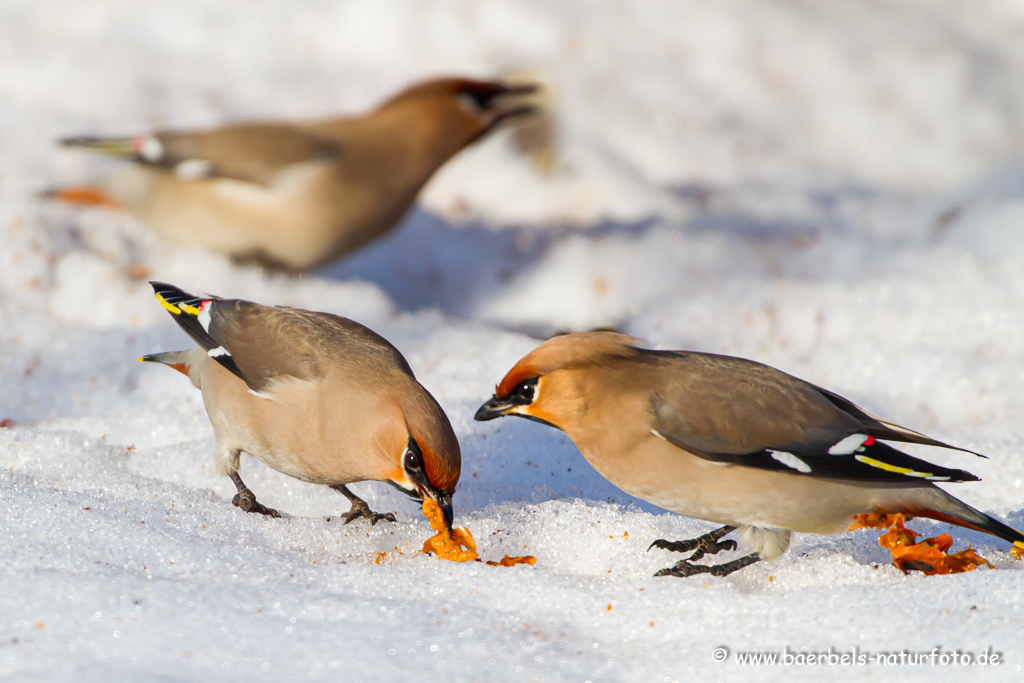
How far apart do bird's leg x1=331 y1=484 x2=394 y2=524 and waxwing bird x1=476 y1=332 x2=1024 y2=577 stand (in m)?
0.53

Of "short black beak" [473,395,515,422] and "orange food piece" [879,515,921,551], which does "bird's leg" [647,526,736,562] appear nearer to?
"orange food piece" [879,515,921,551]

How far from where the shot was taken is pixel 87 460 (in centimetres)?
299

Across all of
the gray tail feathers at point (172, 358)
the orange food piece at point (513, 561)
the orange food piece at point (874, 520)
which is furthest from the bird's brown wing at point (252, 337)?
the orange food piece at point (874, 520)

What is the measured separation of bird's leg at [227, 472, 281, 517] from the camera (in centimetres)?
274

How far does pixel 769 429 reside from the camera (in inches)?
90.0

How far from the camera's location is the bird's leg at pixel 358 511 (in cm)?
272

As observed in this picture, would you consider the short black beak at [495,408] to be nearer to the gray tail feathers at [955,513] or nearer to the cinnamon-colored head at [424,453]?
the cinnamon-colored head at [424,453]

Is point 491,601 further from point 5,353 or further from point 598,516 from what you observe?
point 5,353

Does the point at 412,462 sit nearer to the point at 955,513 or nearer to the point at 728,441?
the point at 728,441

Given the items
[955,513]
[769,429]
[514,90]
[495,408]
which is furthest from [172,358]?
[514,90]

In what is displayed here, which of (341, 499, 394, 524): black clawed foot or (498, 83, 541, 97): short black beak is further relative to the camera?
(498, 83, 541, 97): short black beak

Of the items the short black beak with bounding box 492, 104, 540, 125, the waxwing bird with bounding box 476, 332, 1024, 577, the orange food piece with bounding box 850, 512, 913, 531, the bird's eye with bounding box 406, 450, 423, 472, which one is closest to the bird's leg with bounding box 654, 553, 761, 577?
the waxwing bird with bounding box 476, 332, 1024, 577

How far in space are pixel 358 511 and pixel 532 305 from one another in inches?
96.5

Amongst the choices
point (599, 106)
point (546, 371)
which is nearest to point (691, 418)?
point (546, 371)
